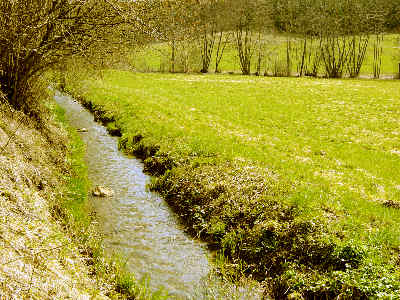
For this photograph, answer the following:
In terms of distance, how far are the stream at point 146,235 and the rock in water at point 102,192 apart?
234 mm

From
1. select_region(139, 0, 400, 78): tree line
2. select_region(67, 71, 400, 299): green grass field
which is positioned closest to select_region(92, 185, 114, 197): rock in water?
select_region(67, 71, 400, 299): green grass field

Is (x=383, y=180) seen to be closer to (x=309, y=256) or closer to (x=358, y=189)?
(x=358, y=189)

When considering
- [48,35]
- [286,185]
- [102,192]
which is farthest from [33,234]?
[48,35]

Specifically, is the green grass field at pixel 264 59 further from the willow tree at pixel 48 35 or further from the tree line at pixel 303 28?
the willow tree at pixel 48 35

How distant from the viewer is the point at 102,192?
12.8 metres

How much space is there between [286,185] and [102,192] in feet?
22.1

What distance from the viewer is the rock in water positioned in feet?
41.9

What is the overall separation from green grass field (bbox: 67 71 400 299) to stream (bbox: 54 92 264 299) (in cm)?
66

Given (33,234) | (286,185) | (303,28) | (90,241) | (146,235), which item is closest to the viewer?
(33,234)

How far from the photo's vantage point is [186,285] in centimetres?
812

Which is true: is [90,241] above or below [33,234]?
below

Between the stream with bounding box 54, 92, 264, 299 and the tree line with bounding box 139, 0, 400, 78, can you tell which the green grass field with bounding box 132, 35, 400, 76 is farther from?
the stream with bounding box 54, 92, 264, 299

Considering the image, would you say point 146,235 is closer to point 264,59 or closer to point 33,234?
point 33,234

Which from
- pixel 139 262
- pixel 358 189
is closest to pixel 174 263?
pixel 139 262
